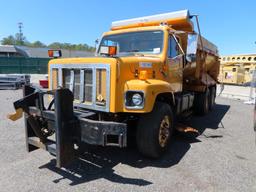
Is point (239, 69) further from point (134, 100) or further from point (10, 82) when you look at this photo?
point (134, 100)

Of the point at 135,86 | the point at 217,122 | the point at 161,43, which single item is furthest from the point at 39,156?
the point at 217,122

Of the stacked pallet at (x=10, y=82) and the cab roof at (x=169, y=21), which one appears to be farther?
the stacked pallet at (x=10, y=82)

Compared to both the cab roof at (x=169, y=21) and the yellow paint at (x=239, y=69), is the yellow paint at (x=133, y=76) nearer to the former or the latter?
the cab roof at (x=169, y=21)

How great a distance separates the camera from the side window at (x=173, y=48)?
493cm

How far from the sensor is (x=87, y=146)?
4891 millimetres

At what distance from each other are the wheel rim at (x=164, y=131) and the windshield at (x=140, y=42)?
1.38 m

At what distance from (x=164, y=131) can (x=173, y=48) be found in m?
1.86

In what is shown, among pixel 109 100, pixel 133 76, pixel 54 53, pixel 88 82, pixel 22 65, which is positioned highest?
pixel 22 65

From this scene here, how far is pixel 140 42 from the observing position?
503cm

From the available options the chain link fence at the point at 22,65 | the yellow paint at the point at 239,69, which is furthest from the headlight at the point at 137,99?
the chain link fence at the point at 22,65

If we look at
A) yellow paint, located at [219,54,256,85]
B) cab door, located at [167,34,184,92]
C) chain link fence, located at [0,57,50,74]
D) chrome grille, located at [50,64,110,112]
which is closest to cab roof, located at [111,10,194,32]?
cab door, located at [167,34,184,92]

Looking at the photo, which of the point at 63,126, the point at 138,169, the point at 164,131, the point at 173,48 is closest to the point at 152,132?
the point at 164,131

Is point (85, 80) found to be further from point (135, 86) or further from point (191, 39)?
point (191, 39)

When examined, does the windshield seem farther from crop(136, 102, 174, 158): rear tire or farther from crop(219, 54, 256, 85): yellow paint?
crop(219, 54, 256, 85): yellow paint
